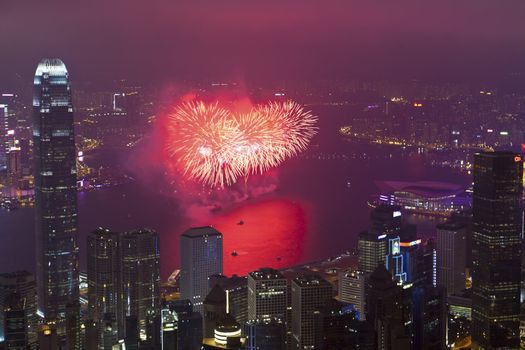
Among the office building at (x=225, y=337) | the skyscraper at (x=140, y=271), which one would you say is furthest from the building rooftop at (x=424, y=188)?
the office building at (x=225, y=337)

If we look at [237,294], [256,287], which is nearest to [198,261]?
[237,294]

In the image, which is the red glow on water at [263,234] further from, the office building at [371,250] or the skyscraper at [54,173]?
→ the skyscraper at [54,173]

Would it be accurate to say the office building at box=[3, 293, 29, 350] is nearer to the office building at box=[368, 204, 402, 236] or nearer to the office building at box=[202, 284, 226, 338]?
the office building at box=[202, 284, 226, 338]

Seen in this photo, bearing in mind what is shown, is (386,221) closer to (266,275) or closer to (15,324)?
(266,275)

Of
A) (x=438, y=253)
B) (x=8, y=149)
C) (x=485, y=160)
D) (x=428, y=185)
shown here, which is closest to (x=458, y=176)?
(x=428, y=185)

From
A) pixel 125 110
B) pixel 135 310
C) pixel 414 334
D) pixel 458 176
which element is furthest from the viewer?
pixel 458 176

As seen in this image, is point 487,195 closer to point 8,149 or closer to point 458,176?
point 458,176
